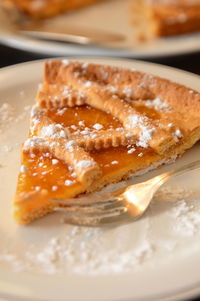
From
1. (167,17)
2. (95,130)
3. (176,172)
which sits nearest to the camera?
(176,172)

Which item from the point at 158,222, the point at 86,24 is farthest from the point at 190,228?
the point at 86,24

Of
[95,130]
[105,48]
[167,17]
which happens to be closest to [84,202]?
[95,130]

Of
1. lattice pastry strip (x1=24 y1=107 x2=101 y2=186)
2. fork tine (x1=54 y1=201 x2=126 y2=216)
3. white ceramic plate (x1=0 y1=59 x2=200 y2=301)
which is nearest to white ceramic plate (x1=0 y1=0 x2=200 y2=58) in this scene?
lattice pastry strip (x1=24 y1=107 x2=101 y2=186)

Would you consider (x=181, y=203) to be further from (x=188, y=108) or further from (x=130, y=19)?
(x=130, y=19)

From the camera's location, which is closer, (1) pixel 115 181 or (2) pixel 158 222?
(2) pixel 158 222

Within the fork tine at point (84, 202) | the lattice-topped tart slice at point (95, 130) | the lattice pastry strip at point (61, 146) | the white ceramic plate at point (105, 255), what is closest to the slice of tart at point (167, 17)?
the lattice-topped tart slice at point (95, 130)

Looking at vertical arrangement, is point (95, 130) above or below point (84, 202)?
above

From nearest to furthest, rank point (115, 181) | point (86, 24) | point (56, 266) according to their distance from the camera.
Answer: point (56, 266), point (115, 181), point (86, 24)

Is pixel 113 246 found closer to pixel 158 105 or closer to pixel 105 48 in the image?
pixel 158 105
